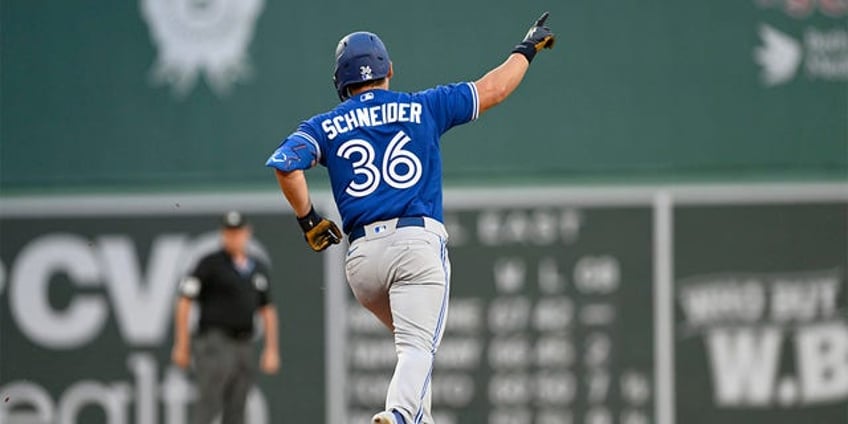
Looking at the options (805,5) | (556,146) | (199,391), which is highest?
Answer: (805,5)

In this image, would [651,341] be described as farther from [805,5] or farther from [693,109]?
[805,5]

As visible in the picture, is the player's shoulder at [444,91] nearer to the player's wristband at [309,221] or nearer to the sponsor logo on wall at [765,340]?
the player's wristband at [309,221]

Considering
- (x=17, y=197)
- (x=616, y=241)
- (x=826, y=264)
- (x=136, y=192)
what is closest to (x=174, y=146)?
(x=136, y=192)

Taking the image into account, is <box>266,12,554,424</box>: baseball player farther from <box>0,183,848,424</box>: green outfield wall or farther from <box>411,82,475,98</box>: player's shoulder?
<box>0,183,848,424</box>: green outfield wall

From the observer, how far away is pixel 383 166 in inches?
260

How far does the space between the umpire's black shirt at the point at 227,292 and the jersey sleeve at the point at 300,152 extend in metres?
4.88

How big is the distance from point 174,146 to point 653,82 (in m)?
3.64

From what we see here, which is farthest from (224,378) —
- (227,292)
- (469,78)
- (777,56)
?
(777,56)

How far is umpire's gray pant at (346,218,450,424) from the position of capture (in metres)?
6.53

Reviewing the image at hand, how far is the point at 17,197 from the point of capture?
476 inches

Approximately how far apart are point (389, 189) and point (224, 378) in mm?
5323

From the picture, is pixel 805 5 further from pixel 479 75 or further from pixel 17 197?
pixel 17 197

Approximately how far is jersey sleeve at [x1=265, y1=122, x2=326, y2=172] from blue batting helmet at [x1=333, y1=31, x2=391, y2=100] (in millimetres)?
278

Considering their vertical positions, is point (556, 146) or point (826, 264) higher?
point (556, 146)
